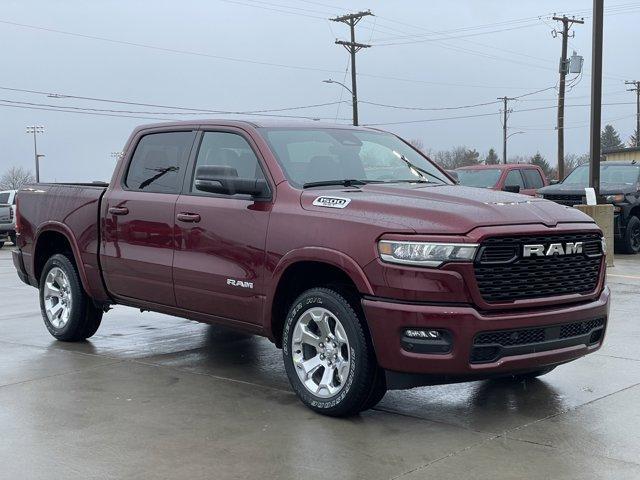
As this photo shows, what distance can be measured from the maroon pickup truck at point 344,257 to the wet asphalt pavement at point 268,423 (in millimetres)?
364

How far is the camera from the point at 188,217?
6.19 m

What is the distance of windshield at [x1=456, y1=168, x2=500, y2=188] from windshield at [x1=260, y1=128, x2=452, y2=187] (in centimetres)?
1210

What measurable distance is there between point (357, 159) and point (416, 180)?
457 mm

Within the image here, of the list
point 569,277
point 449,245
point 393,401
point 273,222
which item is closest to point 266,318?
A: point 273,222

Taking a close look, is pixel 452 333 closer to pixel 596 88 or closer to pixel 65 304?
pixel 65 304

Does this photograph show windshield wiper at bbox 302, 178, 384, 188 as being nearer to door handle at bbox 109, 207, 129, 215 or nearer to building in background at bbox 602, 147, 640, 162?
door handle at bbox 109, 207, 129, 215

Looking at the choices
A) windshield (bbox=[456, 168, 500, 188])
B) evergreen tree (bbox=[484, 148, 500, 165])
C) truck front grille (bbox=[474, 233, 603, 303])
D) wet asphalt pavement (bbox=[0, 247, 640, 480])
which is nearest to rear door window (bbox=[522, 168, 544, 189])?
windshield (bbox=[456, 168, 500, 188])

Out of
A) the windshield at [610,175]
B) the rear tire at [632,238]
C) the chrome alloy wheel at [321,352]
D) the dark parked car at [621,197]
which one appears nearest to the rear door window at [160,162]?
the chrome alloy wheel at [321,352]

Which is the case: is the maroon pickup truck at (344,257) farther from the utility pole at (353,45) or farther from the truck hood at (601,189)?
the utility pole at (353,45)

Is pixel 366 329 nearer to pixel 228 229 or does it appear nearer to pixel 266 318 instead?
pixel 266 318

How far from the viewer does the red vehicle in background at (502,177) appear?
18469 mm

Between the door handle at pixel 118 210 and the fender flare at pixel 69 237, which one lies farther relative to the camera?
the fender flare at pixel 69 237

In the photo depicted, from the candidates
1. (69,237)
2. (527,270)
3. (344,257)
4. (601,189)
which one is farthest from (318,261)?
(601,189)

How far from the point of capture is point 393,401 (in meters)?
5.72
